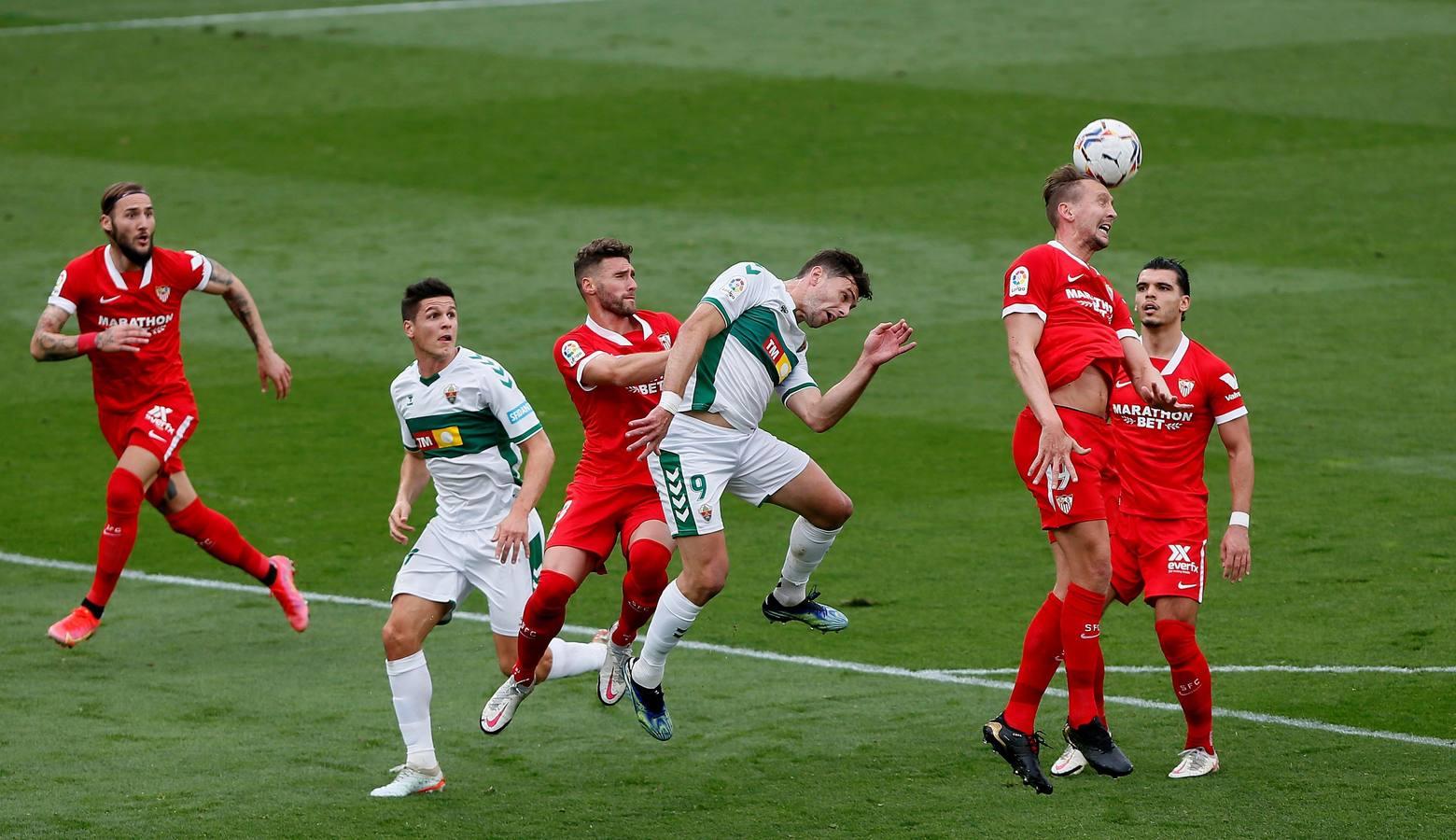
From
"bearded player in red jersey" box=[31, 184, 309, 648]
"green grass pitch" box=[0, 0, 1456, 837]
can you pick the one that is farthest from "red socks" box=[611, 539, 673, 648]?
"bearded player in red jersey" box=[31, 184, 309, 648]

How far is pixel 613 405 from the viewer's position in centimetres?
911

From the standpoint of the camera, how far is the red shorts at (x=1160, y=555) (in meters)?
8.34

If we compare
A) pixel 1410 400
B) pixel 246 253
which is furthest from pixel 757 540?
pixel 246 253

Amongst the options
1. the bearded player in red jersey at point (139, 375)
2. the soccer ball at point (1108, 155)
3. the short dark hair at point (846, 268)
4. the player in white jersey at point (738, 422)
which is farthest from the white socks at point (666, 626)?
the bearded player in red jersey at point (139, 375)

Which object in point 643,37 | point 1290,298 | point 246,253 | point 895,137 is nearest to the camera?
point 1290,298

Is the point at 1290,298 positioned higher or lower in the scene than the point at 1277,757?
higher

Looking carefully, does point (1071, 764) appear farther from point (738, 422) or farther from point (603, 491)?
point (603, 491)

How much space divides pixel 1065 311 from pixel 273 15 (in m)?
27.2

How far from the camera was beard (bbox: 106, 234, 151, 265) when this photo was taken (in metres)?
10.9

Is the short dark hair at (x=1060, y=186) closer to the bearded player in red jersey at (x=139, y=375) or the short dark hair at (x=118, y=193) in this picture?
the bearded player in red jersey at (x=139, y=375)

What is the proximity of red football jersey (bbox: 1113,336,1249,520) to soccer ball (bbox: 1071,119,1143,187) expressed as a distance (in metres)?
0.83

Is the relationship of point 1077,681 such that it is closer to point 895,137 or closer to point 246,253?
point 246,253

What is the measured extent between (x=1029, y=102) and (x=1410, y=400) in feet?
37.2

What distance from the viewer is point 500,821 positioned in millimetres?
8219
